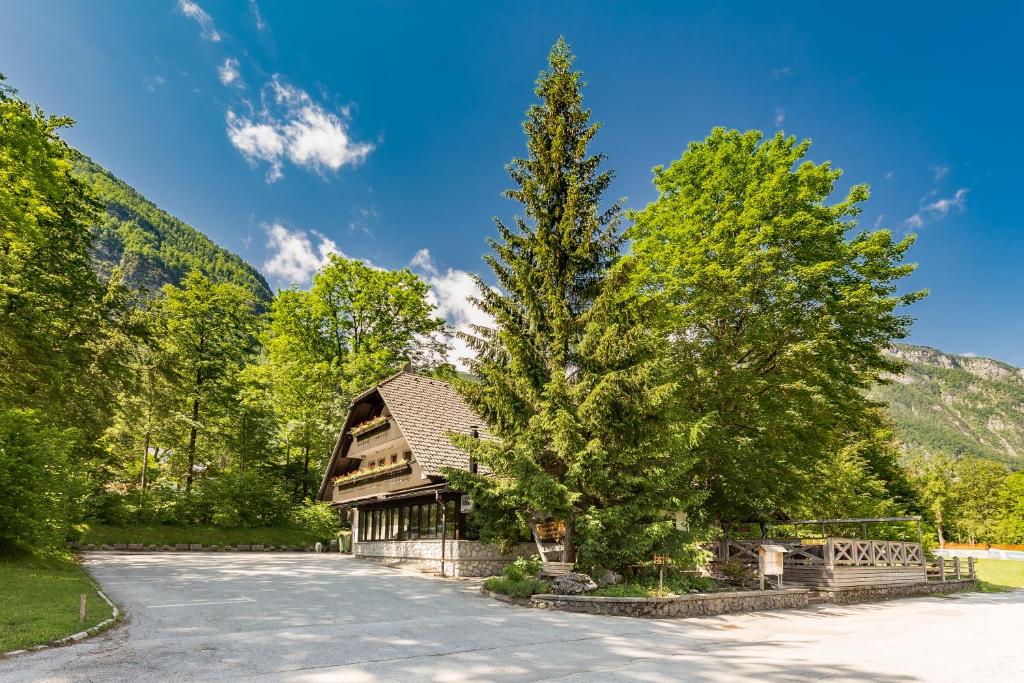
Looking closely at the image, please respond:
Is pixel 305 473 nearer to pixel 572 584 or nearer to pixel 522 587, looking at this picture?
pixel 522 587

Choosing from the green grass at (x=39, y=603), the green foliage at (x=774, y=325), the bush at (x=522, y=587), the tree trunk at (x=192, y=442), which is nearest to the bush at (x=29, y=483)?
the green grass at (x=39, y=603)

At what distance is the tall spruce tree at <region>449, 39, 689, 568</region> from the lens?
14.9 meters

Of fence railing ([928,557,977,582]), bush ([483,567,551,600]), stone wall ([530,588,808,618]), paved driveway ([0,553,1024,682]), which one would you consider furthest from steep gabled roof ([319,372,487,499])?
fence railing ([928,557,977,582])

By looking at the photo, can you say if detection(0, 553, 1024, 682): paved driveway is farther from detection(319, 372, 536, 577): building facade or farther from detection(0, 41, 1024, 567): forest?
detection(319, 372, 536, 577): building facade

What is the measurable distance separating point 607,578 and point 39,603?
12465mm

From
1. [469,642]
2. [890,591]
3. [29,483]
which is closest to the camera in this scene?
[469,642]

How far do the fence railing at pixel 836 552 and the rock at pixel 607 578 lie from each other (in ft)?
23.1

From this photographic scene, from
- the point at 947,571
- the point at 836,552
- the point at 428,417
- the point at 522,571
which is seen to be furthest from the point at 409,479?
the point at 947,571

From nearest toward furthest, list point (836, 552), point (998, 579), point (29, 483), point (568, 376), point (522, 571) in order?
point (29, 483) → point (522, 571) → point (568, 376) → point (836, 552) → point (998, 579)

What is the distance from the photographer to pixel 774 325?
20.8 meters

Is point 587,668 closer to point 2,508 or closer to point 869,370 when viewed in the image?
point 2,508

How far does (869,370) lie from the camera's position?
21453 millimetres

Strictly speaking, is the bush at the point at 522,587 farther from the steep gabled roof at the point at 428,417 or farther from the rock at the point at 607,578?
the steep gabled roof at the point at 428,417

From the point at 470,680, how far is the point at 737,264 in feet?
57.2
